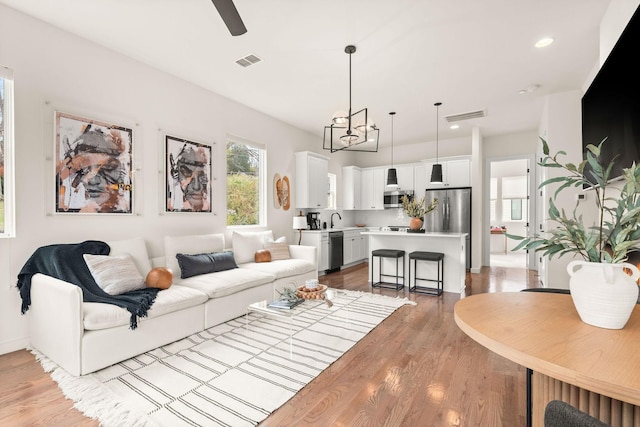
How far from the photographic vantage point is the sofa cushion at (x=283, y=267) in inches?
160

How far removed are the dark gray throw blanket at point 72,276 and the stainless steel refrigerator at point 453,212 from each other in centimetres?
570

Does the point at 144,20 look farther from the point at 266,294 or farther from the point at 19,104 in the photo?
the point at 266,294

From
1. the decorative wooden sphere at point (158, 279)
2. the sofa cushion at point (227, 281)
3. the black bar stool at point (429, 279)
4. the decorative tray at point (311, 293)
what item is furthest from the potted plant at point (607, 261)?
the black bar stool at point (429, 279)

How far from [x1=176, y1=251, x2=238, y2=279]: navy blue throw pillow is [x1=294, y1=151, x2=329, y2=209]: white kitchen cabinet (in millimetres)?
2352

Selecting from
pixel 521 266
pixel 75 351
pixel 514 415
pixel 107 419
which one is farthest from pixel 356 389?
pixel 521 266

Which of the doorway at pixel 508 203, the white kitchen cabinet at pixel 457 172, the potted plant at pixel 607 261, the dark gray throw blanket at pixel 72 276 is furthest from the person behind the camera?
the doorway at pixel 508 203

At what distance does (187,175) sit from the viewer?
4.12m

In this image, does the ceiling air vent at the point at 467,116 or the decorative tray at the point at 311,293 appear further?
the ceiling air vent at the point at 467,116

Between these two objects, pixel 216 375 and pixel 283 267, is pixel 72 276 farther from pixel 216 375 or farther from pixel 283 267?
pixel 283 267

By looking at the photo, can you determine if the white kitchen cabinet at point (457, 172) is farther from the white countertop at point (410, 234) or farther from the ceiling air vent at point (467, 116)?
the white countertop at point (410, 234)

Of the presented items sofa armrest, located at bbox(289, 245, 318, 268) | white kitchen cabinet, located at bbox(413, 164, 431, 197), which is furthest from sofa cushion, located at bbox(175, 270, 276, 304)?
white kitchen cabinet, located at bbox(413, 164, 431, 197)

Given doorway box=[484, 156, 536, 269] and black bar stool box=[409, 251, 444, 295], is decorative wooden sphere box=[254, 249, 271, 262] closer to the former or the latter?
black bar stool box=[409, 251, 444, 295]

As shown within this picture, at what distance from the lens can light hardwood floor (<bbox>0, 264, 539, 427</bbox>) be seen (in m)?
1.84

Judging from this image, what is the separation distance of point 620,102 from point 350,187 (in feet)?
19.0
